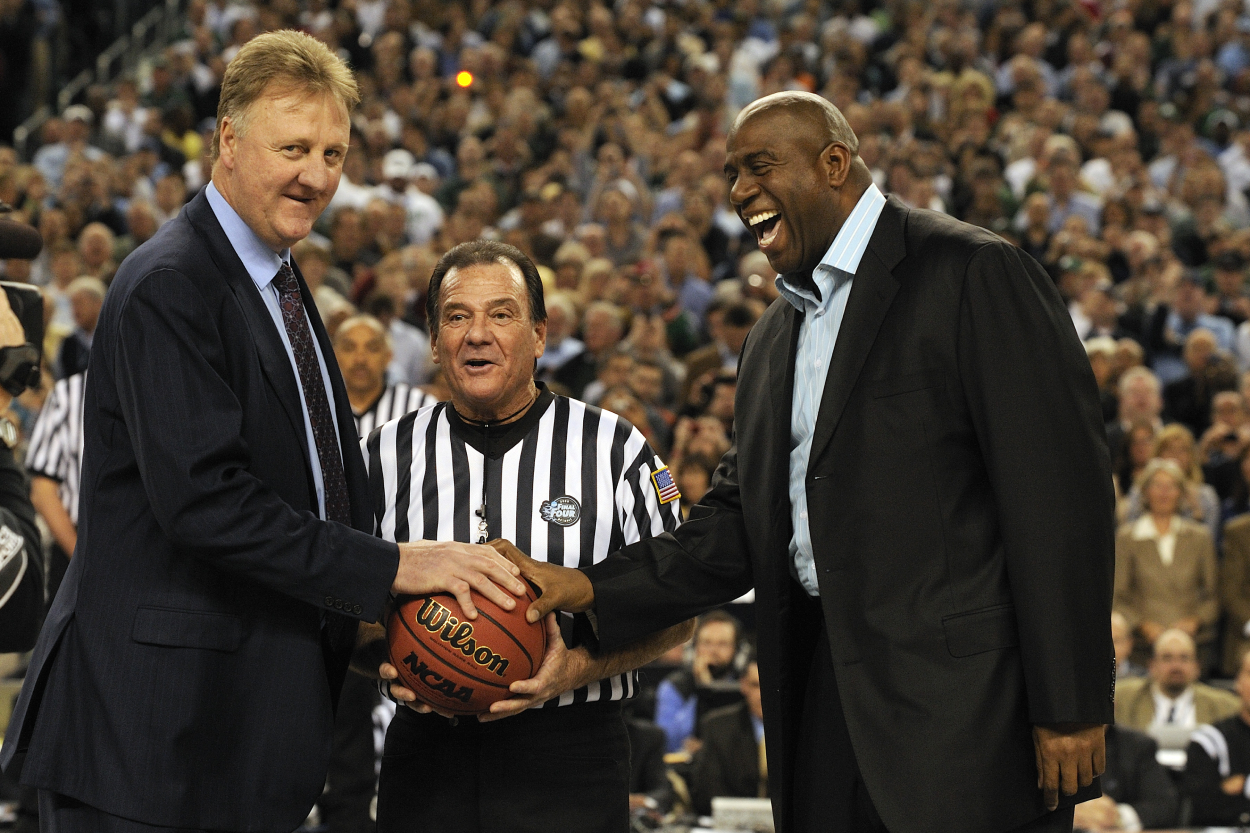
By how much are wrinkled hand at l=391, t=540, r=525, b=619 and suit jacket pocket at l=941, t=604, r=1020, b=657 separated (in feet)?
2.48

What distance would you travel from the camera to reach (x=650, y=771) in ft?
18.1

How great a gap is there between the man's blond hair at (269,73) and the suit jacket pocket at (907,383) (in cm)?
106

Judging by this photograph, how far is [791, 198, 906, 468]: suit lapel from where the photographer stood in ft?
8.17

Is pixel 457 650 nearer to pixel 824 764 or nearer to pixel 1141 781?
pixel 824 764

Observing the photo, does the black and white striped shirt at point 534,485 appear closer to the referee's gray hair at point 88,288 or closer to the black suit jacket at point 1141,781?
the black suit jacket at point 1141,781

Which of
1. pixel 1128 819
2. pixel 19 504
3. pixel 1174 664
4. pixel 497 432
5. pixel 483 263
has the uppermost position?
pixel 483 263

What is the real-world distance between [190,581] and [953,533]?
125 cm

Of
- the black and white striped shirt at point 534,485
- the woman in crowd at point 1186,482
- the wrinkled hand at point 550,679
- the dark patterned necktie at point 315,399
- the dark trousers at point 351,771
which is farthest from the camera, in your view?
the woman in crowd at point 1186,482

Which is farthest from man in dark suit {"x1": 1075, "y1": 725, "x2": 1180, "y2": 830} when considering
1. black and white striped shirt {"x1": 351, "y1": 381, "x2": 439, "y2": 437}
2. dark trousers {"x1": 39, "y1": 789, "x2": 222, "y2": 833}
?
dark trousers {"x1": 39, "y1": 789, "x2": 222, "y2": 833}

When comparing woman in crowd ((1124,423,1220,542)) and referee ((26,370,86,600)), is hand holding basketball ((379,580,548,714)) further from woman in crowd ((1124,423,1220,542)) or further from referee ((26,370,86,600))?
woman in crowd ((1124,423,1220,542))

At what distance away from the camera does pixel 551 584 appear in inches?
104

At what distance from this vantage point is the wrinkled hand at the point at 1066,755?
2.30m

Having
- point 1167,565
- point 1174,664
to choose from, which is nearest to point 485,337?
point 1174,664

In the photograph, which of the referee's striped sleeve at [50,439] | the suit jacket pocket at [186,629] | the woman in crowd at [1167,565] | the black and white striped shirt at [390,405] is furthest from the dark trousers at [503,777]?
the woman in crowd at [1167,565]
